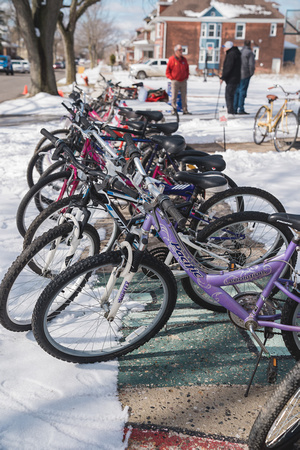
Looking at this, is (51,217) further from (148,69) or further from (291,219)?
(148,69)

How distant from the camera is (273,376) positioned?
8.30ft

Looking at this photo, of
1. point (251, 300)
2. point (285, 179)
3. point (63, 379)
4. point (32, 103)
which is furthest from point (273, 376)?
point (32, 103)

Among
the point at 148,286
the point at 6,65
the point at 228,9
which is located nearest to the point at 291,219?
the point at 148,286

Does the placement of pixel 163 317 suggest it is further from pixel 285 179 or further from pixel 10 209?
pixel 285 179

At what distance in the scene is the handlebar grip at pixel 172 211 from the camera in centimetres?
208

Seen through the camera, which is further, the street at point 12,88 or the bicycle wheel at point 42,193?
the street at point 12,88

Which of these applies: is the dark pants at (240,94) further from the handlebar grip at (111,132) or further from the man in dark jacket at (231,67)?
the handlebar grip at (111,132)

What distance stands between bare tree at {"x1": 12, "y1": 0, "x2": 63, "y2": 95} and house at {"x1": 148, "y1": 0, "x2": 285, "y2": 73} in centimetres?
3209

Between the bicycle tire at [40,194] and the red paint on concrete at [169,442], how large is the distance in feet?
7.33

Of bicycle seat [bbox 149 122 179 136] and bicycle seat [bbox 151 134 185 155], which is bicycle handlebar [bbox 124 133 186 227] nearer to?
bicycle seat [bbox 151 134 185 155]

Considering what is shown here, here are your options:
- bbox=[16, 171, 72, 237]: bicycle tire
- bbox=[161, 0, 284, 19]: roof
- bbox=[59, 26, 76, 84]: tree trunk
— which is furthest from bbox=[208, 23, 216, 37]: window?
bbox=[16, 171, 72, 237]: bicycle tire

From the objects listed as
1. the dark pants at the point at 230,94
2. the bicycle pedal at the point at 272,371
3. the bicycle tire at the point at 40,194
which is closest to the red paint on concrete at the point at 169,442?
the bicycle pedal at the point at 272,371

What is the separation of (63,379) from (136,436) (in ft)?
1.94

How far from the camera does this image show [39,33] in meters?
16.0
